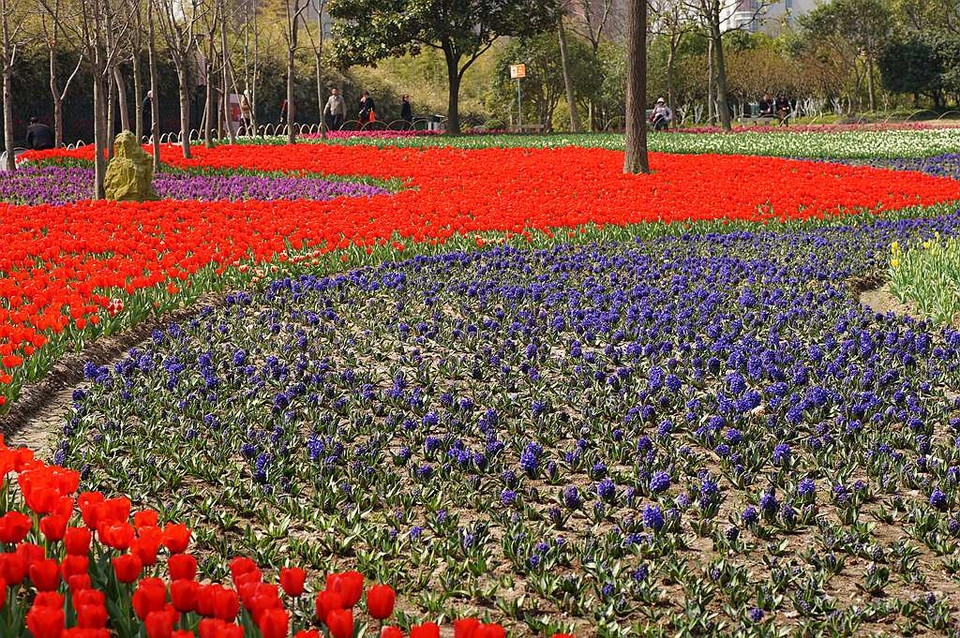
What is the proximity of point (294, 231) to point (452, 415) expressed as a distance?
5518 millimetres

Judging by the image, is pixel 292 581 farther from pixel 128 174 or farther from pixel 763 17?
pixel 763 17

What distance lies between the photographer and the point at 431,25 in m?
34.4

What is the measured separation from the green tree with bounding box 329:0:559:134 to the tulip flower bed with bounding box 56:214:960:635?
2785 centimetres

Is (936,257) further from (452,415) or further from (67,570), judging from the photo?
(67,570)

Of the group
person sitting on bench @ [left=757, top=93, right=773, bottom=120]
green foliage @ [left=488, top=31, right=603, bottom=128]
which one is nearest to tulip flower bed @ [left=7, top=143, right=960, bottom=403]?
green foliage @ [left=488, top=31, right=603, bottom=128]

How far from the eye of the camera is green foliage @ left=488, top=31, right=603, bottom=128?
4678 cm

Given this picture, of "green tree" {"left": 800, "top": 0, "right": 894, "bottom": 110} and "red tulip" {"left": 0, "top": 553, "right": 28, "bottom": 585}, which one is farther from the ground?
"green tree" {"left": 800, "top": 0, "right": 894, "bottom": 110}

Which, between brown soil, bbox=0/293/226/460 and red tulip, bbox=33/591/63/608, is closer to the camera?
red tulip, bbox=33/591/63/608

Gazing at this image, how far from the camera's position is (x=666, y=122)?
4147 centimetres

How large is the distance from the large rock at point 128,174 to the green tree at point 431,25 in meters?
19.8

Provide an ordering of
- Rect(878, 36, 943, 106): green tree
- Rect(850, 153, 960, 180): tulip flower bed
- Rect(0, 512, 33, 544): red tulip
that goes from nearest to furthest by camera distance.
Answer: Rect(0, 512, 33, 544): red tulip → Rect(850, 153, 960, 180): tulip flower bed → Rect(878, 36, 943, 106): green tree

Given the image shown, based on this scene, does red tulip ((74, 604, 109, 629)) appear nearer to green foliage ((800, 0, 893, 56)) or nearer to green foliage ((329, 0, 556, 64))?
green foliage ((329, 0, 556, 64))

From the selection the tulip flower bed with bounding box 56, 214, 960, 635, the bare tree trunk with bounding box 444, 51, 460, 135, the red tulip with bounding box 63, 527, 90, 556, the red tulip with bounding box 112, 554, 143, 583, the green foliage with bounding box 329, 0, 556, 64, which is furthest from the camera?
the bare tree trunk with bounding box 444, 51, 460, 135

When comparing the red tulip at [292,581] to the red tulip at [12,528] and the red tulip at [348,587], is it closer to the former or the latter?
the red tulip at [348,587]
